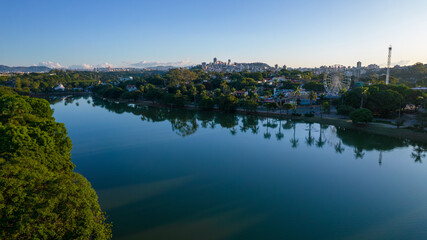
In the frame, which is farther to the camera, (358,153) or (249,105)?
(249,105)

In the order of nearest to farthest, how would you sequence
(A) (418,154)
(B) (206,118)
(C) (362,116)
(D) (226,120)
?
(A) (418,154)
(C) (362,116)
(D) (226,120)
(B) (206,118)

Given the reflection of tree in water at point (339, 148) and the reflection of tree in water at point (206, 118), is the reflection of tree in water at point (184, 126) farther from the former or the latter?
the reflection of tree in water at point (339, 148)

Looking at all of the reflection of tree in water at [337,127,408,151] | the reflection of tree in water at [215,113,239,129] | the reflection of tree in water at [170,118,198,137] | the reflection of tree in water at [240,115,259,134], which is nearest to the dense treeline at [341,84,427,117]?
the reflection of tree in water at [337,127,408,151]

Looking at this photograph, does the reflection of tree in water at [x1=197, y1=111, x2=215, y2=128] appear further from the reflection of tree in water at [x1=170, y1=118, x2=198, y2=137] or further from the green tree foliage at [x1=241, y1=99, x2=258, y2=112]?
the green tree foliage at [x1=241, y1=99, x2=258, y2=112]

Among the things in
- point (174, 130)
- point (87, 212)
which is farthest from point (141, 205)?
point (174, 130)

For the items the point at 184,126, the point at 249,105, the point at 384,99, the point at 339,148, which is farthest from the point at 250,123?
the point at 384,99

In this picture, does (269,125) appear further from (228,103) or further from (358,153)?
(358,153)

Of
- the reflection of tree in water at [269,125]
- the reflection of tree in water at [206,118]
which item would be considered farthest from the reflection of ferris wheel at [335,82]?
the reflection of tree in water at [206,118]

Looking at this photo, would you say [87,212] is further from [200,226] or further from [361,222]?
[361,222]
